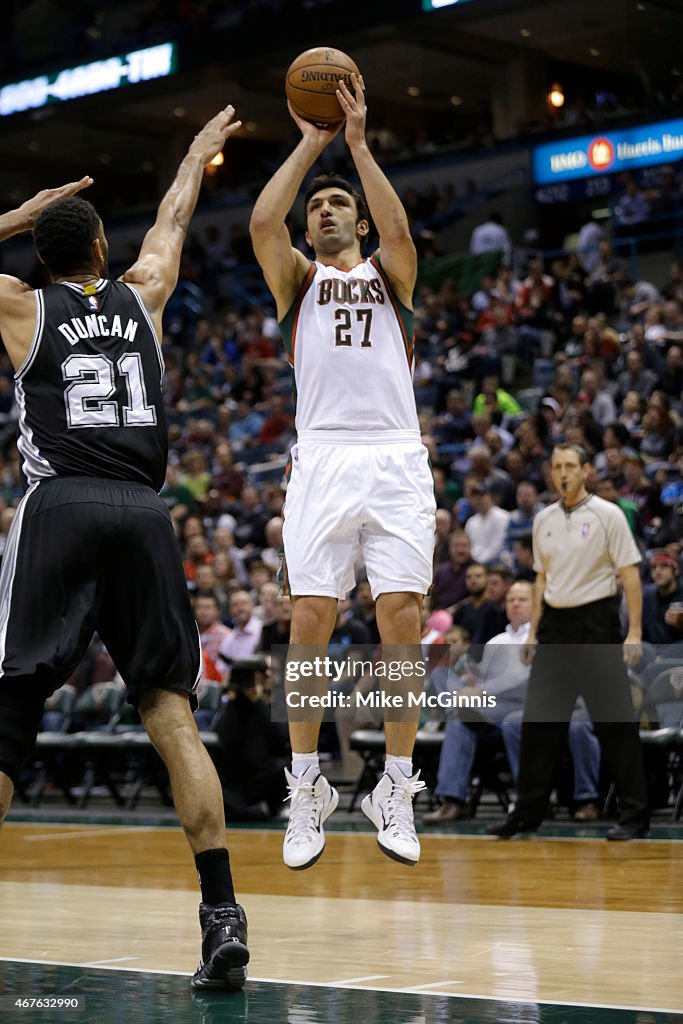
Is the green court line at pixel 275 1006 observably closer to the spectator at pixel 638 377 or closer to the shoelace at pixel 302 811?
the shoelace at pixel 302 811

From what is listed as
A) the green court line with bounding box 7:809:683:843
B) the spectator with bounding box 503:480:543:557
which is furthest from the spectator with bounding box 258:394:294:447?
the green court line with bounding box 7:809:683:843

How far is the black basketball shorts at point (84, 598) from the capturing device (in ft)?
13.7

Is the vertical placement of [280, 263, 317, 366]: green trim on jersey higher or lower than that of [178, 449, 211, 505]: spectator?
higher

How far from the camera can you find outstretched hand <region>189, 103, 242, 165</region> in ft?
17.0

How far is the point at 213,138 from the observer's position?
17.3ft

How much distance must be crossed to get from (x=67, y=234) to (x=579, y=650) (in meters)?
4.92

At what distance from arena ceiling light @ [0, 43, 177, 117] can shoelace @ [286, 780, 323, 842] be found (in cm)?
2105

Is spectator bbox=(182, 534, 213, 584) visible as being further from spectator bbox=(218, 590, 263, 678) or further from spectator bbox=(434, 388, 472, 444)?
spectator bbox=(434, 388, 472, 444)

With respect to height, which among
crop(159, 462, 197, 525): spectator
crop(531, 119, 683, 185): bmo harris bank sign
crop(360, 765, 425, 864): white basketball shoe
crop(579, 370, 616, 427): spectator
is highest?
crop(531, 119, 683, 185): bmo harris bank sign

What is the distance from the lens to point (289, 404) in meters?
19.3

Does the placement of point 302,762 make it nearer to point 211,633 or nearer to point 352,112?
point 352,112

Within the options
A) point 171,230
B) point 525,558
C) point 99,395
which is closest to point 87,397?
point 99,395

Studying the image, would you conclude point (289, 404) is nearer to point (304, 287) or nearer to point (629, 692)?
point (629, 692)

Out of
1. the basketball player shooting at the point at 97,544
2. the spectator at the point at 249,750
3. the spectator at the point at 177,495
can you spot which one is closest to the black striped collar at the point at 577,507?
the spectator at the point at 249,750
